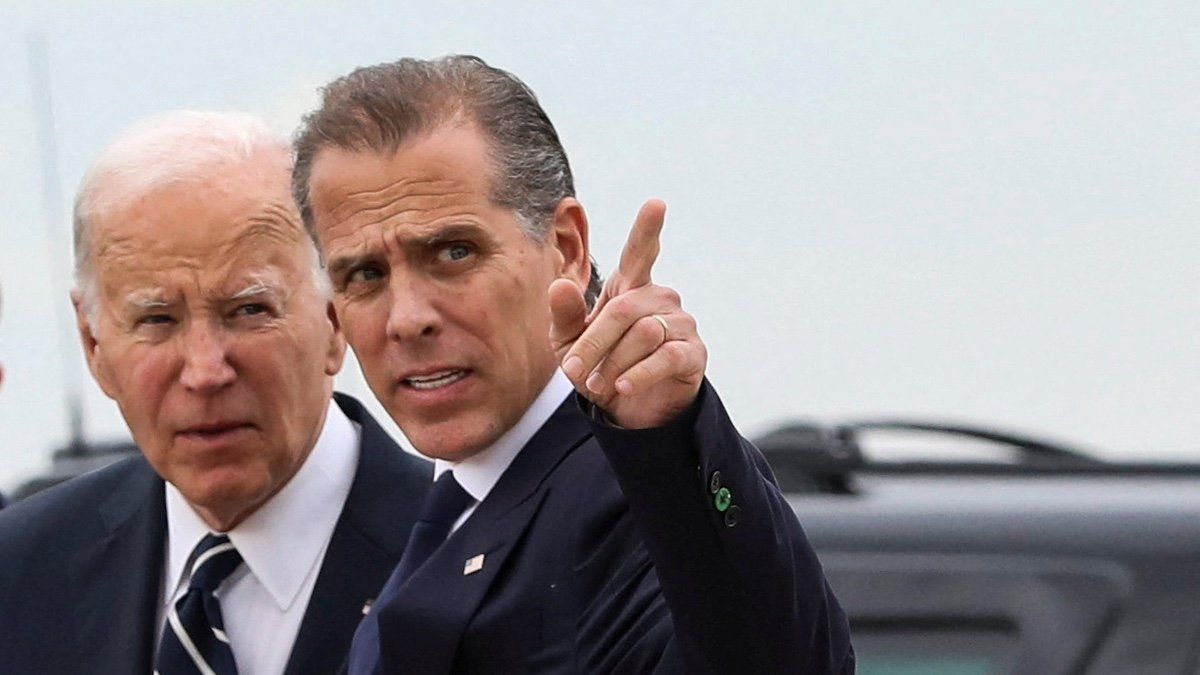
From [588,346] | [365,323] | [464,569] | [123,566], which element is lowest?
[123,566]

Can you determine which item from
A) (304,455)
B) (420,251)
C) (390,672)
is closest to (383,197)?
(420,251)

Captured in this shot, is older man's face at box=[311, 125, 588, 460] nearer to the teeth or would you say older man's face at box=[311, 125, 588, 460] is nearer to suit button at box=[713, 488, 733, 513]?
the teeth

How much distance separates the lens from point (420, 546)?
3.00 m

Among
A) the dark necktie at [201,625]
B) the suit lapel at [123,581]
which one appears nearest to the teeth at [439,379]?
the dark necktie at [201,625]

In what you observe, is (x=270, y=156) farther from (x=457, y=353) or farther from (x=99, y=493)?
(x=457, y=353)

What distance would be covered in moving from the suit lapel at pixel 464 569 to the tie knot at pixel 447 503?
8 centimetres

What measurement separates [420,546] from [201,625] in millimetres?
601

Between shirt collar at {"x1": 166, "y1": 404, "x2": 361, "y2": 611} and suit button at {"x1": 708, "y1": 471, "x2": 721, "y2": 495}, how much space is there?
1204 mm

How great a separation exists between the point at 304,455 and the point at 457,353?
76cm

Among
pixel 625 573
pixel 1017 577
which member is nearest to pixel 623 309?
pixel 625 573

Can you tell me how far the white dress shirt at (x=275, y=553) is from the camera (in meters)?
3.52

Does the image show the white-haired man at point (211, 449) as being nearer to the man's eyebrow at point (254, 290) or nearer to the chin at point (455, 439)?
the man's eyebrow at point (254, 290)

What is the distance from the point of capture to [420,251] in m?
2.94

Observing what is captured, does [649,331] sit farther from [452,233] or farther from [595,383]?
[452,233]
